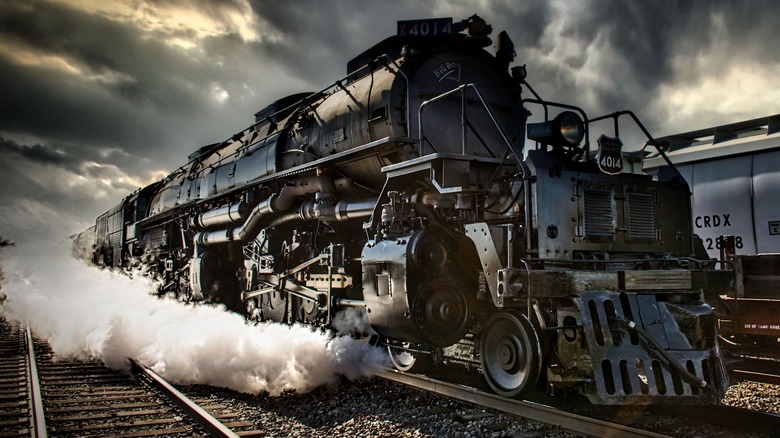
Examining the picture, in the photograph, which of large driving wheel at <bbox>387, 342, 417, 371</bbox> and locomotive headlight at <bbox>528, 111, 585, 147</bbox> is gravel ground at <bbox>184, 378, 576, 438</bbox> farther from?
locomotive headlight at <bbox>528, 111, 585, 147</bbox>

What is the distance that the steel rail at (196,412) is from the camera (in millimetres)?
4215

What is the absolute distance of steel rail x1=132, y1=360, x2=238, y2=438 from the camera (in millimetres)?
4215

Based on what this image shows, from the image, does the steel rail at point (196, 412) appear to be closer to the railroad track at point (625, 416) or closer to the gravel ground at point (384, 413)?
the gravel ground at point (384, 413)

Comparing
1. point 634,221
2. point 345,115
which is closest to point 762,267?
point 634,221

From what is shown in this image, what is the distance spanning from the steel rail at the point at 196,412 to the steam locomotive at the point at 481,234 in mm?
1892

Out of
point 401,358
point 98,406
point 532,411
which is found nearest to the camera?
point 532,411

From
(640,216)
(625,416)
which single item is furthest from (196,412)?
(640,216)

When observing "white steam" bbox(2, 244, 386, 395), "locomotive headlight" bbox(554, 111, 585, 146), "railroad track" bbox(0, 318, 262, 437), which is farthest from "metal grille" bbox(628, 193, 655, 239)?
"railroad track" bbox(0, 318, 262, 437)

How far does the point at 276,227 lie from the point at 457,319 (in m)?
3.89

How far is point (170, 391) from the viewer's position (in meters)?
5.60

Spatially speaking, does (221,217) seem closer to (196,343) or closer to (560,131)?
(196,343)

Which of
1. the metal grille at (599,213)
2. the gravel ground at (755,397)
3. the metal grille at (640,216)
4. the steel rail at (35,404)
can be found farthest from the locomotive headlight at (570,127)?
the steel rail at (35,404)

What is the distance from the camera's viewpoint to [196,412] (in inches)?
187

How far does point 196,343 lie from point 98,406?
1.95 meters
